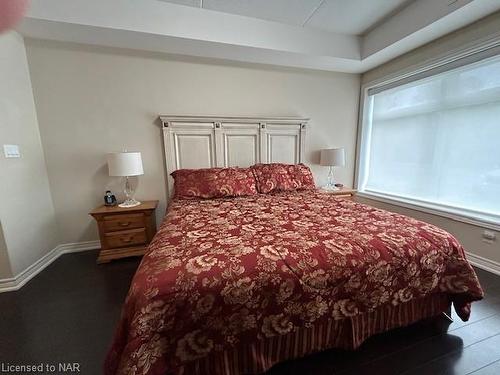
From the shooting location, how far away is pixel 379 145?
3289 millimetres

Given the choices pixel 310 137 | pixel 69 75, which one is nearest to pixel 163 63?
pixel 69 75

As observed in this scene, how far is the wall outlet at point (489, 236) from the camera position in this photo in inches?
82.9

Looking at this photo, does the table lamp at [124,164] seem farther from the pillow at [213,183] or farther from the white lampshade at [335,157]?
the white lampshade at [335,157]

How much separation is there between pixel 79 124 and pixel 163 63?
1.18 metres

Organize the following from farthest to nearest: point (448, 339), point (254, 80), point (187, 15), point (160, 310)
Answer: point (254, 80)
point (187, 15)
point (448, 339)
point (160, 310)

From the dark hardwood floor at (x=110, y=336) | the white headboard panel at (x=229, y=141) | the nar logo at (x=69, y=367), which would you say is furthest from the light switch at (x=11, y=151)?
the nar logo at (x=69, y=367)

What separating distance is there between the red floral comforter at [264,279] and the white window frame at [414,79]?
53.5 inches

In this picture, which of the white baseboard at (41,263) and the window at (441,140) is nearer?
the white baseboard at (41,263)

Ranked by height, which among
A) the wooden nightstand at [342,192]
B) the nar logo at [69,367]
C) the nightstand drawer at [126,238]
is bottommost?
the nar logo at [69,367]

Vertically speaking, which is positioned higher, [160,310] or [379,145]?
[379,145]

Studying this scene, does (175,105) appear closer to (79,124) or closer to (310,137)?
(79,124)

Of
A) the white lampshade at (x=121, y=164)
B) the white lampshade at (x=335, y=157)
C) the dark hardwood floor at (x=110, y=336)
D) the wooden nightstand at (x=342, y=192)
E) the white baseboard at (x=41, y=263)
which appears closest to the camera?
the dark hardwood floor at (x=110, y=336)

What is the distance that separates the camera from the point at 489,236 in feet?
6.99

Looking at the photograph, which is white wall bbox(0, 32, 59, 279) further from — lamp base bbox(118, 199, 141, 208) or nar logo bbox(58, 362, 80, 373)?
nar logo bbox(58, 362, 80, 373)
